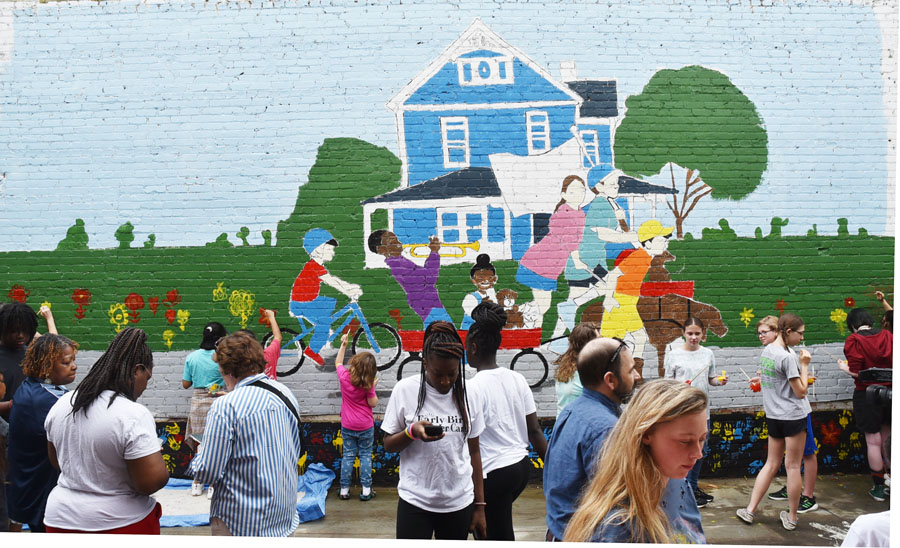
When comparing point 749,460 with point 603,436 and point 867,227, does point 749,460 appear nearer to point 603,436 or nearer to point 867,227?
point 867,227

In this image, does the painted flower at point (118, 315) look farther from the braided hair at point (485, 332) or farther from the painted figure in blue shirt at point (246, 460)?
the braided hair at point (485, 332)

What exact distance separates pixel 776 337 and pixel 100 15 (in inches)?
297

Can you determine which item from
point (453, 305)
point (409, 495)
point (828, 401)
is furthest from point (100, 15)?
point (828, 401)

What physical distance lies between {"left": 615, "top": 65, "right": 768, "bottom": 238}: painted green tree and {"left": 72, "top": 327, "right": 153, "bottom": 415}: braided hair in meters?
5.35

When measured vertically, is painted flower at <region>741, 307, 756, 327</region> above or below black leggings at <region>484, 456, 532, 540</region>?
above

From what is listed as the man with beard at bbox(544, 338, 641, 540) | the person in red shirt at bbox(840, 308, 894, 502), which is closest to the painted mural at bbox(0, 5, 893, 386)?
the person in red shirt at bbox(840, 308, 894, 502)

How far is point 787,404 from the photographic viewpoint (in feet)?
18.3

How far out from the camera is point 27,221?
7184 millimetres

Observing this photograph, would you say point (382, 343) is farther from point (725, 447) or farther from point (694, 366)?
point (725, 447)

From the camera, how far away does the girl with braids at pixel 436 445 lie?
138 inches

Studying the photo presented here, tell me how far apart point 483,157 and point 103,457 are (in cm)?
496

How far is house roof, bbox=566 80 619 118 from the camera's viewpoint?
7160mm

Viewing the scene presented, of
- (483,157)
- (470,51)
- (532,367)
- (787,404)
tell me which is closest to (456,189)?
(483,157)

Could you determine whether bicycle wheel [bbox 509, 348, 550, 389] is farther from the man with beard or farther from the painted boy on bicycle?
the man with beard
